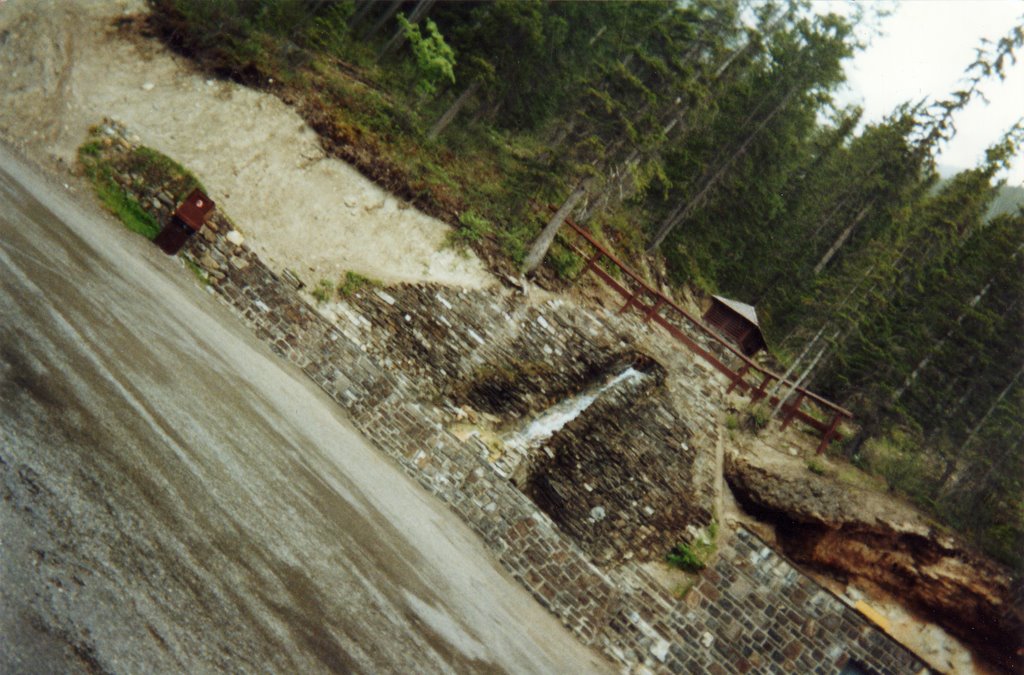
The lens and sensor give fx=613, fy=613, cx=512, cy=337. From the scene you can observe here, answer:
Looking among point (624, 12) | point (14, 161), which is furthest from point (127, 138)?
point (624, 12)

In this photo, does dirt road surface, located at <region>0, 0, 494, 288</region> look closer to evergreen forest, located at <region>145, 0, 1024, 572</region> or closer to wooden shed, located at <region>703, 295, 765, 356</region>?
evergreen forest, located at <region>145, 0, 1024, 572</region>

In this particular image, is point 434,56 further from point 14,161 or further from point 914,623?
point 914,623

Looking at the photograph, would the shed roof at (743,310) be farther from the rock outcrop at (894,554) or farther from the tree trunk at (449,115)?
the tree trunk at (449,115)

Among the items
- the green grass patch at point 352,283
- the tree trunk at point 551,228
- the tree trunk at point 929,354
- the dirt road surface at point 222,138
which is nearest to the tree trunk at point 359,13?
the dirt road surface at point 222,138

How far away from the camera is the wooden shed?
25.4 meters

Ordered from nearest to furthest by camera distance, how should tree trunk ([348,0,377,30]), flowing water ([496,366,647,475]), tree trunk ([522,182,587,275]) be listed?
flowing water ([496,366,647,475]) < tree trunk ([522,182,587,275]) < tree trunk ([348,0,377,30])

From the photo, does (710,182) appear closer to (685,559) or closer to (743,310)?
(743,310)

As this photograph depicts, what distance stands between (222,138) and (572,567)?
44.8 ft

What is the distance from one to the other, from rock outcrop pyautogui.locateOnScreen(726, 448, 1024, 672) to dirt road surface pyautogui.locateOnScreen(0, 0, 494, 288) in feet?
30.8

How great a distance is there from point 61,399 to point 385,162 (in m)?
12.8

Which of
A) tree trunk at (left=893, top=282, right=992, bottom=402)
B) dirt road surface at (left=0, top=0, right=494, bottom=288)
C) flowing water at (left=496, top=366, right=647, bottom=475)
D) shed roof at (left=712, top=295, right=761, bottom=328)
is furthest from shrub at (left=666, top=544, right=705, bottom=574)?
shed roof at (left=712, top=295, right=761, bottom=328)

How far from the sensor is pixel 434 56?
64.2 ft

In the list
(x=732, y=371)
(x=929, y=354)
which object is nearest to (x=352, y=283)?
(x=732, y=371)

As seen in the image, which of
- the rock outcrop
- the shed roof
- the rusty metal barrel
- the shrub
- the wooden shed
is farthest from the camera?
the wooden shed
